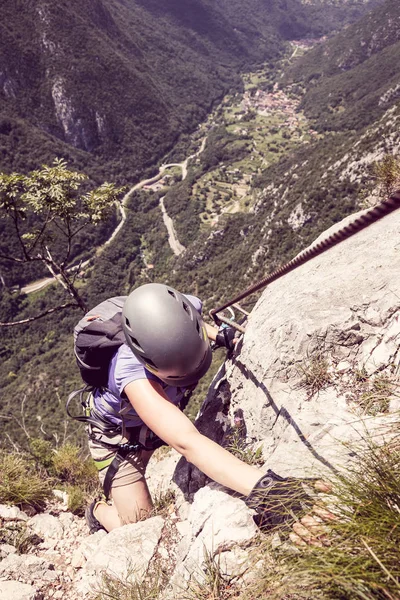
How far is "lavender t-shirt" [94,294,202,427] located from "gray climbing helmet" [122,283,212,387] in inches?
5.7

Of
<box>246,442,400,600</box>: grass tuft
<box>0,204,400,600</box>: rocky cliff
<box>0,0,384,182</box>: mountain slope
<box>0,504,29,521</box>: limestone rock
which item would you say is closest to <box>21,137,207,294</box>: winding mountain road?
<box>0,0,384,182</box>: mountain slope

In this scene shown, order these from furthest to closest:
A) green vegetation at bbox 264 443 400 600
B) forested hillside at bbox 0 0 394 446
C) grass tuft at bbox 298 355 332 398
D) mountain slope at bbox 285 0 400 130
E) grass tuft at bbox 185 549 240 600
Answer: mountain slope at bbox 285 0 400 130 → forested hillside at bbox 0 0 394 446 → grass tuft at bbox 298 355 332 398 → grass tuft at bbox 185 549 240 600 → green vegetation at bbox 264 443 400 600

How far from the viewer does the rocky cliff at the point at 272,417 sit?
254cm

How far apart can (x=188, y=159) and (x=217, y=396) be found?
178m

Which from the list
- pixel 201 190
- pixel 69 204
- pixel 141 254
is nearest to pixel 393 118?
pixel 69 204

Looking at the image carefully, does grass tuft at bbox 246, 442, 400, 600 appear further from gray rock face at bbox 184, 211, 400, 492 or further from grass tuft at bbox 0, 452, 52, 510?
grass tuft at bbox 0, 452, 52, 510

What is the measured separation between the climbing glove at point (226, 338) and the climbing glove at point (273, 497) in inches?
88.4

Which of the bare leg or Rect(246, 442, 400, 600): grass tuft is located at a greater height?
Rect(246, 442, 400, 600): grass tuft

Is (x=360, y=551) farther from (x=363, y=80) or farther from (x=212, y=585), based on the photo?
(x=363, y=80)

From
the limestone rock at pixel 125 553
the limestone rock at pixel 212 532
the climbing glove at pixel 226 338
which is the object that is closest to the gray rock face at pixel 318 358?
the climbing glove at pixel 226 338

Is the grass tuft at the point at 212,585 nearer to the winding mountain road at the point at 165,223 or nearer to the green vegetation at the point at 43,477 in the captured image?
the green vegetation at the point at 43,477

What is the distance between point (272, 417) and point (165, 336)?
1.55 m

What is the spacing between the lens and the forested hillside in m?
53.7

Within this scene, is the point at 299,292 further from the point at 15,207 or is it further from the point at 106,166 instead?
the point at 106,166
